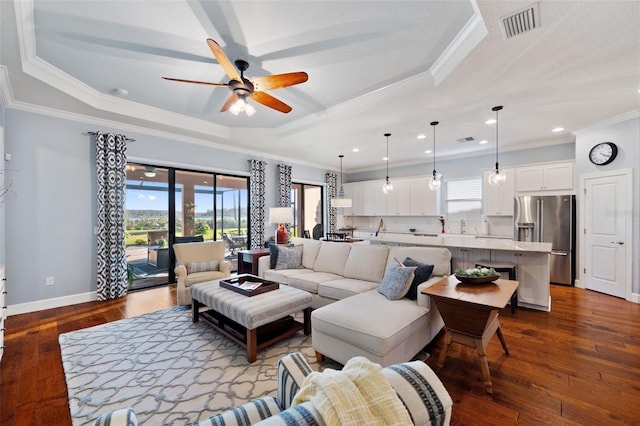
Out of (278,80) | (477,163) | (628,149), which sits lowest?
(628,149)

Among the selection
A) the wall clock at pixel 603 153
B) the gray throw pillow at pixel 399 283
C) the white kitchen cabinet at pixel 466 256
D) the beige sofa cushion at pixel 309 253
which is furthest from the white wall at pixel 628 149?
the beige sofa cushion at pixel 309 253

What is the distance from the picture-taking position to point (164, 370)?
2.37 meters

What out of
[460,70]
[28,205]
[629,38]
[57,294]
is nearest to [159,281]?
[57,294]

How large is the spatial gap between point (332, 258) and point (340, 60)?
2.56 m

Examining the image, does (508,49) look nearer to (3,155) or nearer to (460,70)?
(460,70)

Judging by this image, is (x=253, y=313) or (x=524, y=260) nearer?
(x=253, y=313)

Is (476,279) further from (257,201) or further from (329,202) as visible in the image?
(329,202)

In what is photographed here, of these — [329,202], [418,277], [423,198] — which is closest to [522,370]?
[418,277]

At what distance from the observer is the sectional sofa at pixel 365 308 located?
2.11 meters

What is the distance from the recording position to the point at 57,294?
3912 millimetres

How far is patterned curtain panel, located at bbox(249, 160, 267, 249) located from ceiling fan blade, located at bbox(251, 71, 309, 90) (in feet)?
11.7

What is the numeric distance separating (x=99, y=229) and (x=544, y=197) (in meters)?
7.80

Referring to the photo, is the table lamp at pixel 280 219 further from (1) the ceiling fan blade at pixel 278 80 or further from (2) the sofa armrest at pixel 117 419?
(2) the sofa armrest at pixel 117 419

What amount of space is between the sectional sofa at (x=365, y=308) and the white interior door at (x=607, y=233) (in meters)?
3.50
